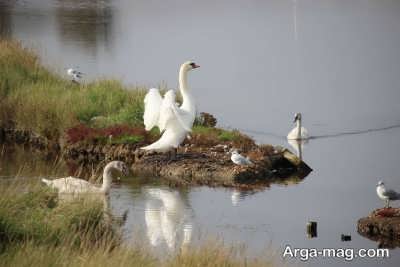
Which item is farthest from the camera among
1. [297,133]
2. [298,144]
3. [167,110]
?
[297,133]

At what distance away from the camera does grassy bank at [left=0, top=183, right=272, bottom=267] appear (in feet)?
38.8

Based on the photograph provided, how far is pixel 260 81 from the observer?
36.0 metres

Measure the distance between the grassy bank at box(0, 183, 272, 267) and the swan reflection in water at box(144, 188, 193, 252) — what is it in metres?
0.94

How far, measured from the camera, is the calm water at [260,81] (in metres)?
18.3

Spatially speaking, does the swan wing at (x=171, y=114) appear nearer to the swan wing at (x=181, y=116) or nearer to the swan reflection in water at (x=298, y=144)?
the swan wing at (x=181, y=116)

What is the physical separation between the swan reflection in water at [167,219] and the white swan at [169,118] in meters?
1.46

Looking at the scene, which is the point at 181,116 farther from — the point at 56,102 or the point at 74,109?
the point at 56,102

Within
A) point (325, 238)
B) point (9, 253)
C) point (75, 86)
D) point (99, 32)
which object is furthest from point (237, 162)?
point (99, 32)

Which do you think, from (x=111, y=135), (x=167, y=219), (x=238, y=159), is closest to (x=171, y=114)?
(x=238, y=159)

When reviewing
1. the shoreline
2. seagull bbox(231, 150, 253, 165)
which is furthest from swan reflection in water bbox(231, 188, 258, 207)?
seagull bbox(231, 150, 253, 165)

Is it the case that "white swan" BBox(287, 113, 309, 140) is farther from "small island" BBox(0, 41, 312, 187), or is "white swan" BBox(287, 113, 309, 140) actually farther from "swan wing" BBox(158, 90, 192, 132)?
"swan wing" BBox(158, 90, 192, 132)

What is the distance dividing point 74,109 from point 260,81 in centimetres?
1290

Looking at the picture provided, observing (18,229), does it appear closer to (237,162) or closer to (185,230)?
(185,230)

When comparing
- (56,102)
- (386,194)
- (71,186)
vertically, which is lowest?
(71,186)
